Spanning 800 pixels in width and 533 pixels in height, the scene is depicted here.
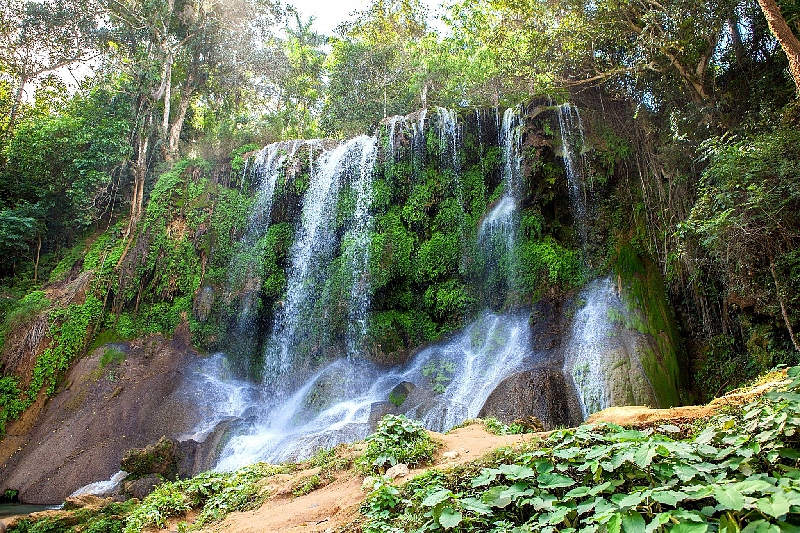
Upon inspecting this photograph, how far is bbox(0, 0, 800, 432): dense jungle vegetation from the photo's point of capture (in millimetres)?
8523

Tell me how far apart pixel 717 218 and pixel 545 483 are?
21.9 feet

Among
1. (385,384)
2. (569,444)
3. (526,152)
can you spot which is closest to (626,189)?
(526,152)

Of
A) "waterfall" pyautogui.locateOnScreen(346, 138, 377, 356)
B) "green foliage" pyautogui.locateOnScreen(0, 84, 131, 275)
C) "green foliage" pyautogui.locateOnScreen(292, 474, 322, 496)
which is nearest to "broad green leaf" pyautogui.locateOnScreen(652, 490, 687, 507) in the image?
"green foliage" pyautogui.locateOnScreen(292, 474, 322, 496)

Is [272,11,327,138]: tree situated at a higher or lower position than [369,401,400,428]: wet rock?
higher

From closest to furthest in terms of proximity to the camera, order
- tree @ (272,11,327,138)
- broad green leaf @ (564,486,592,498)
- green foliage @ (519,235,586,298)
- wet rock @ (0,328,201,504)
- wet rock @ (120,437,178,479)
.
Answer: broad green leaf @ (564,486,592,498) < wet rock @ (120,437,178,479) < wet rock @ (0,328,201,504) < green foliage @ (519,235,586,298) < tree @ (272,11,327,138)

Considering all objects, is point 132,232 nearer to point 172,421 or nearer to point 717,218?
point 172,421

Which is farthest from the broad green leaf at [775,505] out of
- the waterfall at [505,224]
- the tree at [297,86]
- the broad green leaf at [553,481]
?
the tree at [297,86]

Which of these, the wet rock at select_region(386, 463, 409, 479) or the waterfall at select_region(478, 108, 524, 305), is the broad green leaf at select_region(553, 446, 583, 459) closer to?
the wet rock at select_region(386, 463, 409, 479)

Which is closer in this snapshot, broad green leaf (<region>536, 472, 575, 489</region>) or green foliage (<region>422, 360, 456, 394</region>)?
broad green leaf (<region>536, 472, 575, 489</region>)

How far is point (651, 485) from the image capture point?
220 cm

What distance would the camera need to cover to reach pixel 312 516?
3.97 metres

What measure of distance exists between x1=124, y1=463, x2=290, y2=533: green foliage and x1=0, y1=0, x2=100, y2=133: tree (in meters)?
19.0

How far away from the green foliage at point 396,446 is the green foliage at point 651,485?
169cm

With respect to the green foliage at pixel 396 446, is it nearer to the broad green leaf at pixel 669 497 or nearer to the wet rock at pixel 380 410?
the broad green leaf at pixel 669 497
